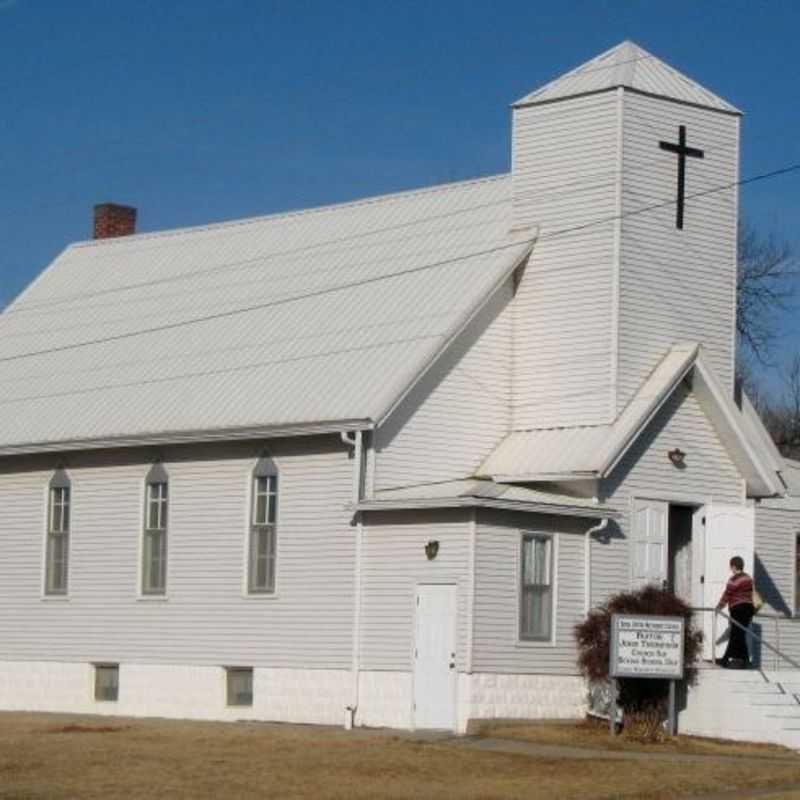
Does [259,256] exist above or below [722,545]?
above

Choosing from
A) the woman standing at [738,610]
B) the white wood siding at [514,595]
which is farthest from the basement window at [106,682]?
the woman standing at [738,610]

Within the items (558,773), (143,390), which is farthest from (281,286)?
(558,773)

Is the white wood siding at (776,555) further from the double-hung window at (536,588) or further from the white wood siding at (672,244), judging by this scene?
the double-hung window at (536,588)

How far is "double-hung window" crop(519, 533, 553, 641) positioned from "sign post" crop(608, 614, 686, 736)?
67.5 inches

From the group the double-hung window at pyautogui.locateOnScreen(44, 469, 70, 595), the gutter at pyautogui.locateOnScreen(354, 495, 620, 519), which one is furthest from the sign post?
the double-hung window at pyautogui.locateOnScreen(44, 469, 70, 595)

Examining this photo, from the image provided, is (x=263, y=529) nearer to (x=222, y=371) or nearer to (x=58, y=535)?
(x=222, y=371)

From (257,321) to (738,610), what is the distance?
10.8 meters

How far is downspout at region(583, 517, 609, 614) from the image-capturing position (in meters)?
36.3

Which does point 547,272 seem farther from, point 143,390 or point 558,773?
point 558,773

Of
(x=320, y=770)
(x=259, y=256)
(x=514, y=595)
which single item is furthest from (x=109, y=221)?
(x=320, y=770)

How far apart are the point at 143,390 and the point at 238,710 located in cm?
685

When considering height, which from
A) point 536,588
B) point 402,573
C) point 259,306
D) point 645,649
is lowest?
point 645,649

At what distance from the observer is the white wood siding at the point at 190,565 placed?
36.7 m

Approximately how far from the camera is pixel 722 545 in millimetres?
38656
